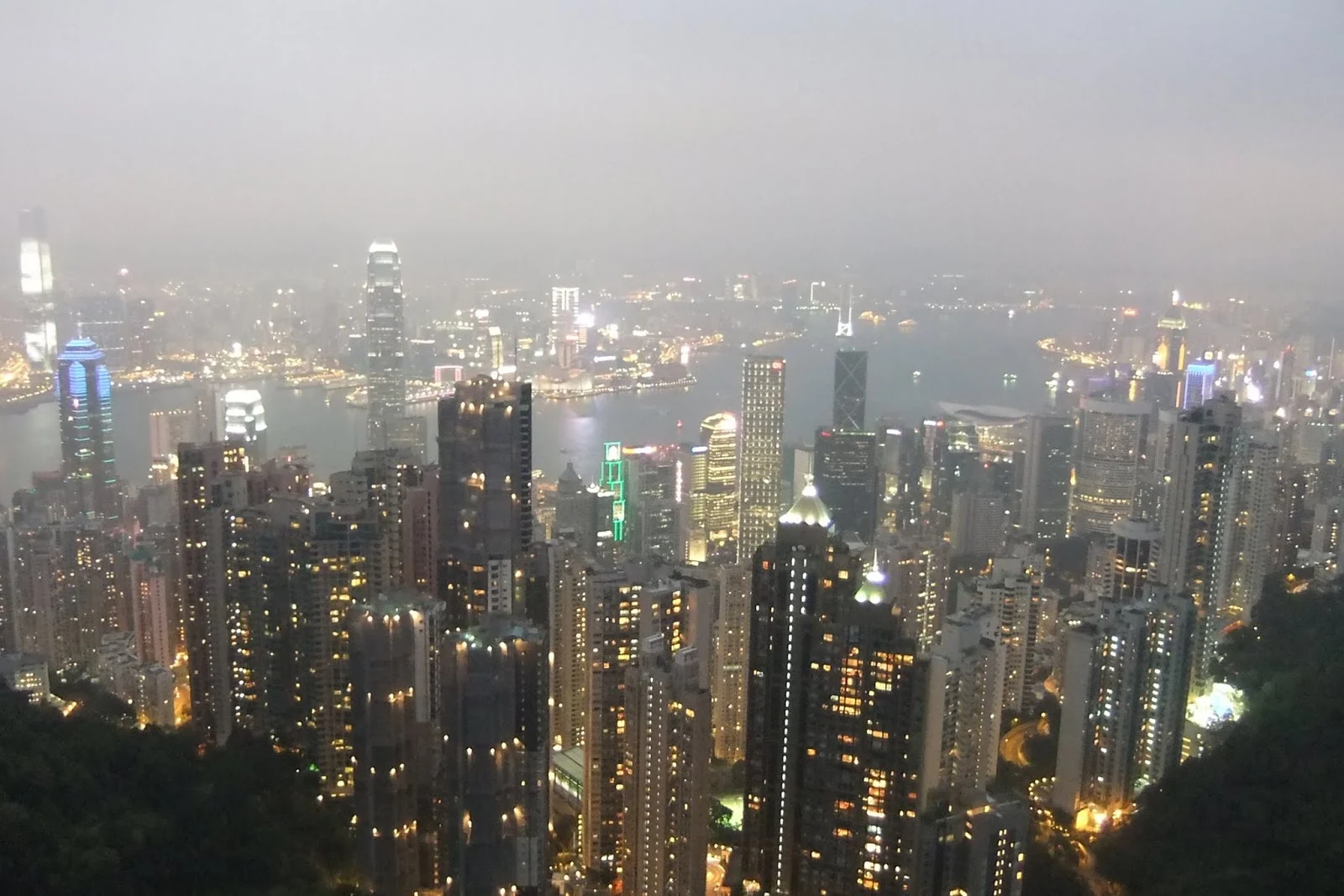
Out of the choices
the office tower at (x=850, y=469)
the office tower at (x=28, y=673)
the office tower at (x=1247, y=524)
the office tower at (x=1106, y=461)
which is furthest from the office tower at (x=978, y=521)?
the office tower at (x=28, y=673)

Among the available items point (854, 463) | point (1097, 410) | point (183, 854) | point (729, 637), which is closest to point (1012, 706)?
point (729, 637)

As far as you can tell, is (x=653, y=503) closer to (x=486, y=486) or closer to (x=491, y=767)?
(x=486, y=486)

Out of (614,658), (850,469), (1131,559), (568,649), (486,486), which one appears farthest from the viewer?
(850,469)

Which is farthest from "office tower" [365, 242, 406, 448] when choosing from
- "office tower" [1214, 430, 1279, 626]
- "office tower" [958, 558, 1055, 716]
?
"office tower" [1214, 430, 1279, 626]

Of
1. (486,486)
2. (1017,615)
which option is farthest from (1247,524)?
(486,486)

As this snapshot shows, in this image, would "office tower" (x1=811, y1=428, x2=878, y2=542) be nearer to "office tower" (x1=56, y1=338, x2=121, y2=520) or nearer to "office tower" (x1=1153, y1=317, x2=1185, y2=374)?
"office tower" (x1=1153, y1=317, x2=1185, y2=374)

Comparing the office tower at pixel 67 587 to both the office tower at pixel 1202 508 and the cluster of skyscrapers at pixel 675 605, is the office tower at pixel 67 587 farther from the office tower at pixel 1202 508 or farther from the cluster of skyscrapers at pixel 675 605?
the office tower at pixel 1202 508
